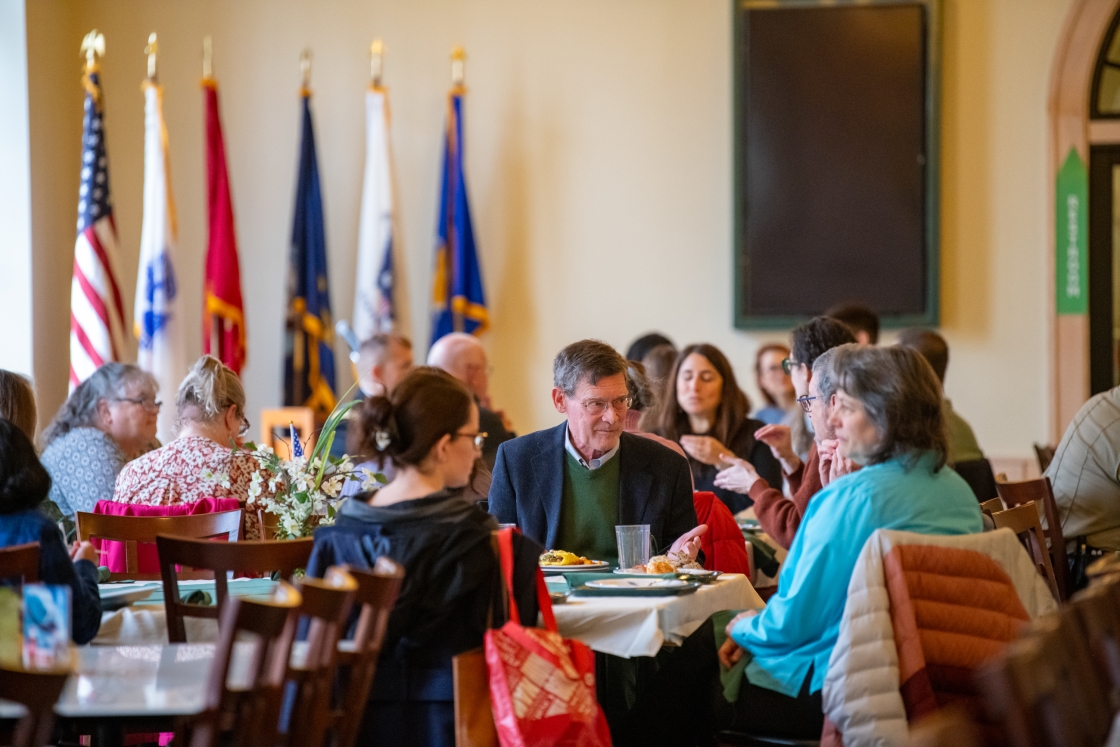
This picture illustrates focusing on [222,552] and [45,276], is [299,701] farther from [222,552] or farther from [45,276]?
[45,276]

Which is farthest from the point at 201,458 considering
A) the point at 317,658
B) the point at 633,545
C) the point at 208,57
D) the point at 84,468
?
the point at 208,57

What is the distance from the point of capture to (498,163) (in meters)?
7.49

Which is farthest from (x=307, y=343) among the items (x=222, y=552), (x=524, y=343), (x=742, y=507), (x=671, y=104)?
(x=222, y=552)

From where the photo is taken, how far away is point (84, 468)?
475 cm

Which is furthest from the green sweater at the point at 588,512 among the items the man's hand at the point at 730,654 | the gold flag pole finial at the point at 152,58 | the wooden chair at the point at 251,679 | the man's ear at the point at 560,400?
the gold flag pole finial at the point at 152,58

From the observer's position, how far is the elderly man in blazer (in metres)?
3.64

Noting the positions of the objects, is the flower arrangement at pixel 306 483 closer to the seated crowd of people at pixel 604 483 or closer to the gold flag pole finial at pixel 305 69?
the seated crowd of people at pixel 604 483

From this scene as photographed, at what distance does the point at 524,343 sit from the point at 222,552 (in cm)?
486

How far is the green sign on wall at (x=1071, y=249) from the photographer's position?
7094mm

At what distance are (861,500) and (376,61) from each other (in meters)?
5.47

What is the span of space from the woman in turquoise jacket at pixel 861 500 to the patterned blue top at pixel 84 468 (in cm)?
289

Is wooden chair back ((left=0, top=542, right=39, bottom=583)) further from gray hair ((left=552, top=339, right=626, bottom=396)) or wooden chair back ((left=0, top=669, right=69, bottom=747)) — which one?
gray hair ((left=552, top=339, right=626, bottom=396))

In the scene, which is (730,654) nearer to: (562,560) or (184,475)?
(562,560)

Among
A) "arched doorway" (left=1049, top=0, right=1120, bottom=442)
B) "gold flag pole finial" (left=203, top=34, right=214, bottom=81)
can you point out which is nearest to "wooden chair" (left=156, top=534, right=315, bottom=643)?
"gold flag pole finial" (left=203, top=34, right=214, bottom=81)
